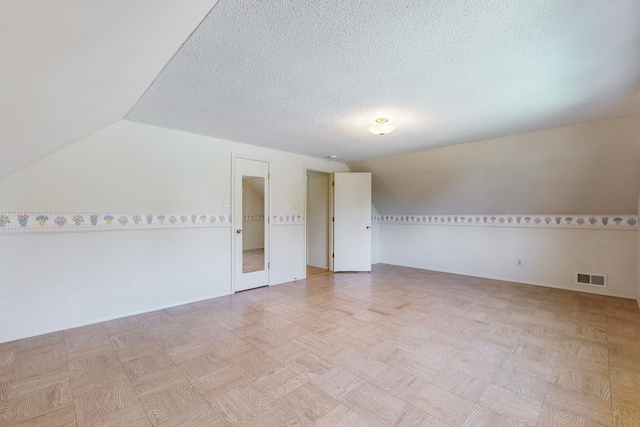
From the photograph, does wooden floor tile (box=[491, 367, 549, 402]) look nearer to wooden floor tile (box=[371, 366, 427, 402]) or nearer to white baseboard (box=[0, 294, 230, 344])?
wooden floor tile (box=[371, 366, 427, 402])

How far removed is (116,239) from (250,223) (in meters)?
1.67

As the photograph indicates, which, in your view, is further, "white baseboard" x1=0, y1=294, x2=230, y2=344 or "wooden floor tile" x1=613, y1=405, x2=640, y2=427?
"white baseboard" x1=0, y1=294, x2=230, y2=344

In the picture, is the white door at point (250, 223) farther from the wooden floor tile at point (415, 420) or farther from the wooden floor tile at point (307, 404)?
the wooden floor tile at point (415, 420)

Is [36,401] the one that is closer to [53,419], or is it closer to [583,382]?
[53,419]

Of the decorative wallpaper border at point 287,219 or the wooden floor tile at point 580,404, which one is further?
the decorative wallpaper border at point 287,219

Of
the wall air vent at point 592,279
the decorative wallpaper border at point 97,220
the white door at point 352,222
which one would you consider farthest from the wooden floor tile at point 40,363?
the wall air vent at point 592,279

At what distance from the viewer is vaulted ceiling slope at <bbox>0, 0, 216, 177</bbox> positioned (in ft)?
2.90

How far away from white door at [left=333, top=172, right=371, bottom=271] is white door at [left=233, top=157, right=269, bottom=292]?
155cm

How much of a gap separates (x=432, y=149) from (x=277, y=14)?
3558mm

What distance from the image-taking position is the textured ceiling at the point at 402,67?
147cm

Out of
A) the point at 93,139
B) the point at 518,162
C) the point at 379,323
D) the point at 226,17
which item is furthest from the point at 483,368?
the point at 93,139

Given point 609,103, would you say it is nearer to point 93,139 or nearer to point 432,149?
point 432,149

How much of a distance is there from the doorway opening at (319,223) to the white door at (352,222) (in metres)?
0.18

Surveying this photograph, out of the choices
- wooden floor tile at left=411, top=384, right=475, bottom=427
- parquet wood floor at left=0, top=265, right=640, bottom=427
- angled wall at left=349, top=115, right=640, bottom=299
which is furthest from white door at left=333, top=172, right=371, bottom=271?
wooden floor tile at left=411, top=384, right=475, bottom=427
